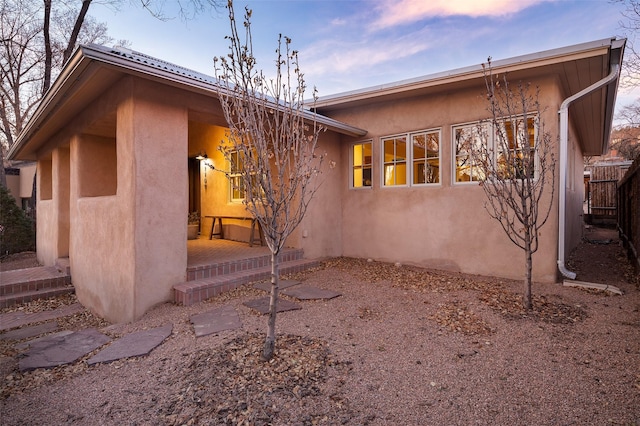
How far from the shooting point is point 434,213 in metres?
6.34

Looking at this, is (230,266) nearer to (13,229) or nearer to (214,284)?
(214,284)

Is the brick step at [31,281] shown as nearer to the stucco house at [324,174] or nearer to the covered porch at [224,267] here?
the stucco house at [324,174]

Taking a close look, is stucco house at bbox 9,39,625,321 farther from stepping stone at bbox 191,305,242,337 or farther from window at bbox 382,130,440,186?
stepping stone at bbox 191,305,242,337

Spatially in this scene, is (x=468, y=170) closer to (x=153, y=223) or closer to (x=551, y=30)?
(x=551, y=30)

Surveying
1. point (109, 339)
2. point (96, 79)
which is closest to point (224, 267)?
point (109, 339)

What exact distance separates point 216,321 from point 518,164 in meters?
4.62

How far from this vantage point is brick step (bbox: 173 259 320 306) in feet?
14.8

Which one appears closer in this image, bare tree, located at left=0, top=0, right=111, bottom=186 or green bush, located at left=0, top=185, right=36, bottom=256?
green bush, located at left=0, top=185, right=36, bottom=256

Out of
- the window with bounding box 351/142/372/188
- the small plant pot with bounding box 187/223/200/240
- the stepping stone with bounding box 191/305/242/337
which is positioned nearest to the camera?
the stepping stone with bounding box 191/305/242/337

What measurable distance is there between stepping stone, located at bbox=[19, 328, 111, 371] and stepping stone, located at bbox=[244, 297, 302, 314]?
1626 mm

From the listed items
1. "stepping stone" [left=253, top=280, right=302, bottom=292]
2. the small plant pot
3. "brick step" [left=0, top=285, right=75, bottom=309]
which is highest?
the small plant pot

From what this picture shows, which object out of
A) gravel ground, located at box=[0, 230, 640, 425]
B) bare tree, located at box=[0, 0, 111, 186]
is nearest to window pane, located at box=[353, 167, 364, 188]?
gravel ground, located at box=[0, 230, 640, 425]

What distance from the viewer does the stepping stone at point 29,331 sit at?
14.5ft

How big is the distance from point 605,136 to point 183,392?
1228 centimetres
